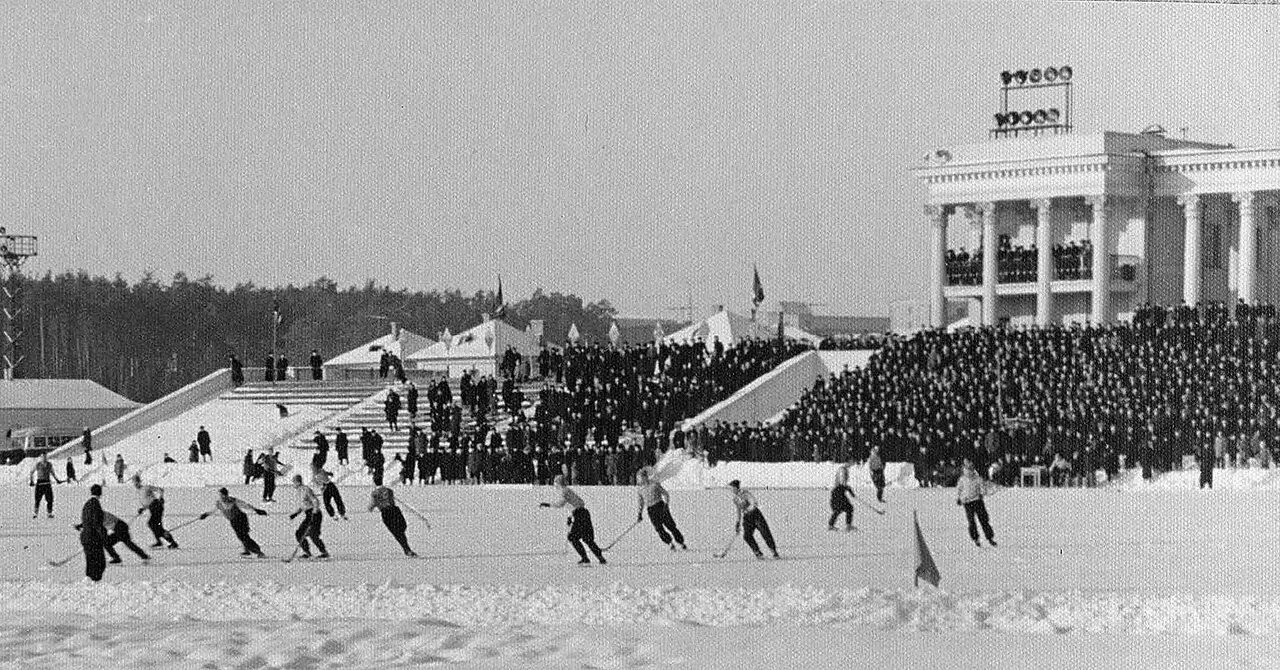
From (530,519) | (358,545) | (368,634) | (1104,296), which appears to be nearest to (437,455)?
(530,519)

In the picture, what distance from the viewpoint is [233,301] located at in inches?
3752

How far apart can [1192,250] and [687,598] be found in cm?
3518

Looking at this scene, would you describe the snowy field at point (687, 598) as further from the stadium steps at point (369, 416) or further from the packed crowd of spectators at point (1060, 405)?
the stadium steps at point (369, 416)

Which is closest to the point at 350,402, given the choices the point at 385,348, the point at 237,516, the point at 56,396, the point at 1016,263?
the point at 385,348

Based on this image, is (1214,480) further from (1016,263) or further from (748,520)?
(1016,263)

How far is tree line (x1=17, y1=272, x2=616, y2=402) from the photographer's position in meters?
93.4

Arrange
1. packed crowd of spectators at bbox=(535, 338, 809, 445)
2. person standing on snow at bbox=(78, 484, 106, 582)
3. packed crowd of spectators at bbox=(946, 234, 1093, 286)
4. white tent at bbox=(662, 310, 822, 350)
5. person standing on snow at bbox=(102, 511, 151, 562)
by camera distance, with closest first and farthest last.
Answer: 1. person standing on snow at bbox=(78, 484, 106, 582)
2. person standing on snow at bbox=(102, 511, 151, 562)
3. packed crowd of spectators at bbox=(535, 338, 809, 445)
4. packed crowd of spectators at bbox=(946, 234, 1093, 286)
5. white tent at bbox=(662, 310, 822, 350)

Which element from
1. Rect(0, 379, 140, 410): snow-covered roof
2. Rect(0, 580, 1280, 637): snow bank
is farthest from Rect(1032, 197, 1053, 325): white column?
Rect(0, 379, 140, 410): snow-covered roof

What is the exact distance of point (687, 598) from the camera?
21.7 m

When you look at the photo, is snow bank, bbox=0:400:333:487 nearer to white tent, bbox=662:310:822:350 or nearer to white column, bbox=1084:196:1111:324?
white tent, bbox=662:310:822:350

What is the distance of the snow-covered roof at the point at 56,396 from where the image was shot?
3076 inches

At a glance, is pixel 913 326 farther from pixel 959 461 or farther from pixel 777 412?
pixel 959 461

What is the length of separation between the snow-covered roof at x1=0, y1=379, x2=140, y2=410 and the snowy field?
158ft

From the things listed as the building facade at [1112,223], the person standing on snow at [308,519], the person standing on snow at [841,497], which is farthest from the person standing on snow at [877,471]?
the building facade at [1112,223]
